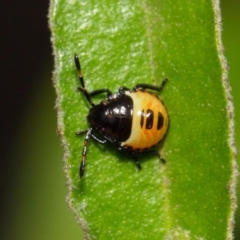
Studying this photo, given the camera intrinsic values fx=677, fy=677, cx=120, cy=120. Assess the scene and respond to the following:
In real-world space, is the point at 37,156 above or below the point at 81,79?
below

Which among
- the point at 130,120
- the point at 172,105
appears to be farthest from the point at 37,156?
the point at 172,105

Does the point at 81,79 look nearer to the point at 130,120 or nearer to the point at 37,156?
the point at 130,120

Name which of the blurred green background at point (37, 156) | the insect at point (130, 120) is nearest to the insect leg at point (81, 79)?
the insect at point (130, 120)

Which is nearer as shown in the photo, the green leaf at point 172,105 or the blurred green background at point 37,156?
the green leaf at point 172,105

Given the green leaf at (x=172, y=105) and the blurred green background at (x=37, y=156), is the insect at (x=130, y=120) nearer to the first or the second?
the green leaf at (x=172, y=105)

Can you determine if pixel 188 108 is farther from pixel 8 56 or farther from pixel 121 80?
pixel 8 56

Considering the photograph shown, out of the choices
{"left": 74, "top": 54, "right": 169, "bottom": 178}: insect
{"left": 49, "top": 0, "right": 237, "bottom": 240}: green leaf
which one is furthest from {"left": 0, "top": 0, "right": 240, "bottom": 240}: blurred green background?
{"left": 49, "top": 0, "right": 237, "bottom": 240}: green leaf

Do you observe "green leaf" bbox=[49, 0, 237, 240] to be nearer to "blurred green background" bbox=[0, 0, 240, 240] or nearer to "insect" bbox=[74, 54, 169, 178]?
"insect" bbox=[74, 54, 169, 178]
